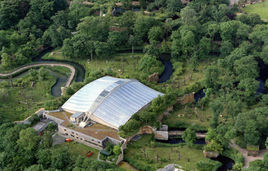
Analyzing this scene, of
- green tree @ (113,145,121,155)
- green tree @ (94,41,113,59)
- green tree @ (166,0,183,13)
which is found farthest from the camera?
green tree @ (166,0,183,13)

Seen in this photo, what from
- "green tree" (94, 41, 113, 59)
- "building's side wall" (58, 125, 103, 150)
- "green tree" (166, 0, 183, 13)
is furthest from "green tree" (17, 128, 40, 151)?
"green tree" (166, 0, 183, 13)

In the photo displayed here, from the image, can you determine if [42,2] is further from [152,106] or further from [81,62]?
[152,106]

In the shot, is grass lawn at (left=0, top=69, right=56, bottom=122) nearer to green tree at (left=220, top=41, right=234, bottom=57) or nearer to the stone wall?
the stone wall

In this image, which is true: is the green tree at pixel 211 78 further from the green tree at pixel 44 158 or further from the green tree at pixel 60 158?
the green tree at pixel 44 158

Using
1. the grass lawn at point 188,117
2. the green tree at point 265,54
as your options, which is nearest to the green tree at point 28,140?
the grass lawn at point 188,117

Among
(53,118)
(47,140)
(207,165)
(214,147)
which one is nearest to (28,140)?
(47,140)

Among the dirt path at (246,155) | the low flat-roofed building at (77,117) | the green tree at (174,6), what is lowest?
the dirt path at (246,155)
